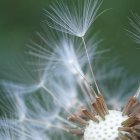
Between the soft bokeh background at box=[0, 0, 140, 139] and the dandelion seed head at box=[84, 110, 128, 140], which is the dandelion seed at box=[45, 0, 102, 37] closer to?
the dandelion seed head at box=[84, 110, 128, 140]

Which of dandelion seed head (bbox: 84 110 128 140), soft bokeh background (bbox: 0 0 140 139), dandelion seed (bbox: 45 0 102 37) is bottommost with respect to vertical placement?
dandelion seed head (bbox: 84 110 128 140)

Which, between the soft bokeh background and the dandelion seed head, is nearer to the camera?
the dandelion seed head

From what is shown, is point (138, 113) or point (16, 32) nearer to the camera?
point (138, 113)

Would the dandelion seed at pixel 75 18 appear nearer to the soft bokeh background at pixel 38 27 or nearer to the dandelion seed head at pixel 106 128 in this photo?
the dandelion seed head at pixel 106 128

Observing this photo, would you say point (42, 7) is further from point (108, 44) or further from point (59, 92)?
point (59, 92)

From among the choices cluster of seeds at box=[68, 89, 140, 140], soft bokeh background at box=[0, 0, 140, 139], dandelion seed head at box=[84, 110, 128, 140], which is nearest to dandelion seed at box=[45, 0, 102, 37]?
cluster of seeds at box=[68, 89, 140, 140]

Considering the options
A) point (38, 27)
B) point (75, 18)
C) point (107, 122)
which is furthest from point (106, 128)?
point (38, 27)

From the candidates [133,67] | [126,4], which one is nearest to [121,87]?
[133,67]

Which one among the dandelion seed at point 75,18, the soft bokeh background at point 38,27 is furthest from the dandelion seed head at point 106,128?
the soft bokeh background at point 38,27
